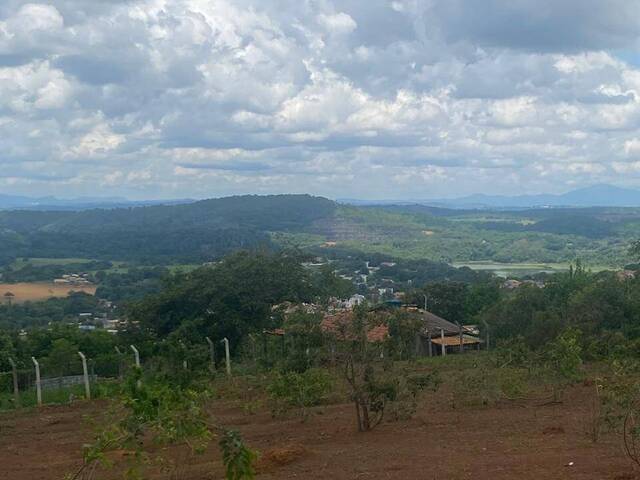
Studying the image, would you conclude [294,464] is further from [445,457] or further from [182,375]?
[182,375]

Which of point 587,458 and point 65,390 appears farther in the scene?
point 65,390

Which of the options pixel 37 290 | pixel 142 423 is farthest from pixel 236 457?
pixel 37 290

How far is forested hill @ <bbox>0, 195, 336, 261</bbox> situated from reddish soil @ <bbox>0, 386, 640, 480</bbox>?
238ft

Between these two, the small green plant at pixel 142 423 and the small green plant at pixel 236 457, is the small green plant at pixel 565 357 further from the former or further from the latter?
the small green plant at pixel 236 457

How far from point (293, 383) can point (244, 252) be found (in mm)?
18632

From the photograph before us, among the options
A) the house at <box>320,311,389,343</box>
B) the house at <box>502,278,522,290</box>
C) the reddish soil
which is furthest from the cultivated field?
the house at <box>320,311,389,343</box>

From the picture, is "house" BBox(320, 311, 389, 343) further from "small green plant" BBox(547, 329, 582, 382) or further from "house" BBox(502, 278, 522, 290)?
"house" BBox(502, 278, 522, 290)

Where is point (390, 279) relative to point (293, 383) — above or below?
below

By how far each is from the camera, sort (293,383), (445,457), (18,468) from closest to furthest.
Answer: (445,457) → (18,468) → (293,383)

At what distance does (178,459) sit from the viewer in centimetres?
1080

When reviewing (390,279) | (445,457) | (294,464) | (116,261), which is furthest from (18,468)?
(116,261)

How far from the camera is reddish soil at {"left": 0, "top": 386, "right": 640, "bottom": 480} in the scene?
30.1ft

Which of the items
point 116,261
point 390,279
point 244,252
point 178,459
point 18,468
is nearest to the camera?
point 178,459

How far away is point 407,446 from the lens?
35.6 ft
